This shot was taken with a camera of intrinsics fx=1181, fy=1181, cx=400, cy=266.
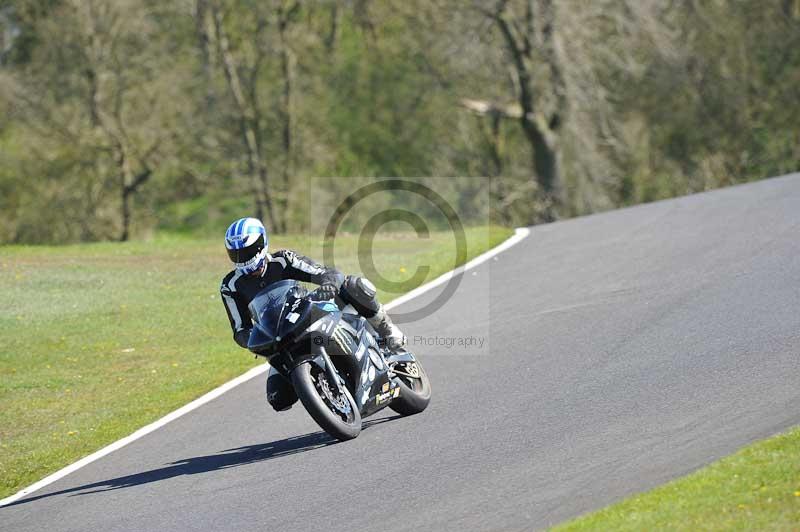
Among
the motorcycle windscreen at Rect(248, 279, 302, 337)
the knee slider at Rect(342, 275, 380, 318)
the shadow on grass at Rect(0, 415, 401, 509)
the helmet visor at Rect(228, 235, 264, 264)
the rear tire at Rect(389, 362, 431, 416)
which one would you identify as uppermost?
the helmet visor at Rect(228, 235, 264, 264)

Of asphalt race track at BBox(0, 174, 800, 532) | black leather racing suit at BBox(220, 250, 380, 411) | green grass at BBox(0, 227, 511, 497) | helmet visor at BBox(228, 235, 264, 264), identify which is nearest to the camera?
asphalt race track at BBox(0, 174, 800, 532)

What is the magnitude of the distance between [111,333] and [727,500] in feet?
36.2

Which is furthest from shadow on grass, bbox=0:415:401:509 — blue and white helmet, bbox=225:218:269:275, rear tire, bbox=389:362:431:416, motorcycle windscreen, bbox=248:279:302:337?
blue and white helmet, bbox=225:218:269:275

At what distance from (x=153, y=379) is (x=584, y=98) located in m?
23.6

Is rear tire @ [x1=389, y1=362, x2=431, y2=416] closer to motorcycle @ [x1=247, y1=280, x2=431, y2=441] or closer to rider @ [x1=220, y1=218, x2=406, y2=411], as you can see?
motorcycle @ [x1=247, y1=280, x2=431, y2=441]

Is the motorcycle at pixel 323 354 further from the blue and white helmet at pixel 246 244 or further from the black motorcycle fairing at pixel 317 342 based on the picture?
the blue and white helmet at pixel 246 244

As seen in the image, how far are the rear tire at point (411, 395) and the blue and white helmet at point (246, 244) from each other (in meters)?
1.61

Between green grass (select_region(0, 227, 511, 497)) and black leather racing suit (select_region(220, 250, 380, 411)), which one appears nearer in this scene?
black leather racing suit (select_region(220, 250, 380, 411))

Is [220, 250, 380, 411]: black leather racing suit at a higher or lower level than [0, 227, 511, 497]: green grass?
higher

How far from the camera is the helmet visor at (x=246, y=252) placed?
8.72m

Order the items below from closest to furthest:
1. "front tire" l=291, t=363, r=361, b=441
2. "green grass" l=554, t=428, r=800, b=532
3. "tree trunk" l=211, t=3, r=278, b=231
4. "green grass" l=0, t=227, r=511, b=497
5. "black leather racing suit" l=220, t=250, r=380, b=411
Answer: "green grass" l=554, t=428, r=800, b=532 < "front tire" l=291, t=363, r=361, b=441 < "black leather racing suit" l=220, t=250, r=380, b=411 < "green grass" l=0, t=227, r=511, b=497 < "tree trunk" l=211, t=3, r=278, b=231

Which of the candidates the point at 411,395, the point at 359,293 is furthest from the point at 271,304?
the point at 411,395

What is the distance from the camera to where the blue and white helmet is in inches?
343

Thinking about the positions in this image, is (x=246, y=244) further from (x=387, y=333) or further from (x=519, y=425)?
(x=519, y=425)
